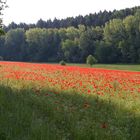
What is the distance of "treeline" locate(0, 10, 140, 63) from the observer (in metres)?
88.5

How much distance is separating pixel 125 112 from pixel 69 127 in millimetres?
2435

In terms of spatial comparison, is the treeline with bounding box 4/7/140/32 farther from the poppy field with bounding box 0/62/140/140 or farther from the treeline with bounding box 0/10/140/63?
the poppy field with bounding box 0/62/140/140

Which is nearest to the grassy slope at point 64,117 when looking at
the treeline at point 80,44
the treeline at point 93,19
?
the treeline at point 80,44

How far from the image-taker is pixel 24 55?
4299 inches

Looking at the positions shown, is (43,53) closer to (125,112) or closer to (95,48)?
(95,48)

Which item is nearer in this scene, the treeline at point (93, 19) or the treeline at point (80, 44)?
the treeline at point (80, 44)

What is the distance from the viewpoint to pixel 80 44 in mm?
95688

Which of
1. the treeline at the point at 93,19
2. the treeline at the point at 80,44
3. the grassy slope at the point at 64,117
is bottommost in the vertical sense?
the grassy slope at the point at 64,117

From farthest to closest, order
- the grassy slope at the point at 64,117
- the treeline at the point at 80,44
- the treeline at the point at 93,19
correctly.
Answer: the treeline at the point at 93,19 → the treeline at the point at 80,44 → the grassy slope at the point at 64,117

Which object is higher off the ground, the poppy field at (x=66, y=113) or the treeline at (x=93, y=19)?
the treeline at (x=93, y=19)

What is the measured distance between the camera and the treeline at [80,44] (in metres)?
88.5

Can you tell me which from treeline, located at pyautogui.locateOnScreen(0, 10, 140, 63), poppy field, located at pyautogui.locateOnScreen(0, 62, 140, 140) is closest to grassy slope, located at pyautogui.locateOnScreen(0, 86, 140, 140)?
poppy field, located at pyautogui.locateOnScreen(0, 62, 140, 140)

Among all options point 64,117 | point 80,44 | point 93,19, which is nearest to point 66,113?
point 64,117

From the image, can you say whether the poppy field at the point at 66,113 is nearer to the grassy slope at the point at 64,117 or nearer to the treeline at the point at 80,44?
the grassy slope at the point at 64,117
